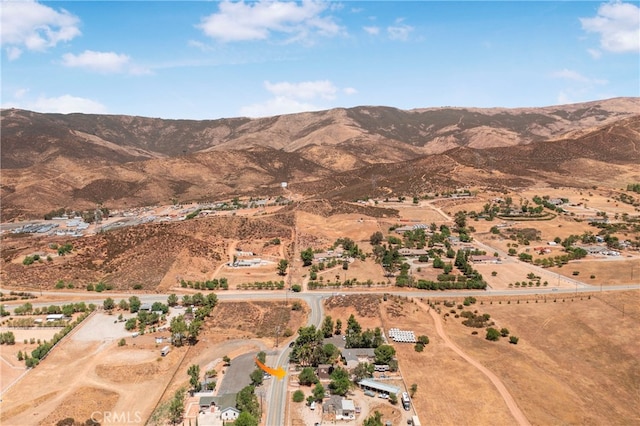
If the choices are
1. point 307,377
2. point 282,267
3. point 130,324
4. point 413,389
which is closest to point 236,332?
point 130,324

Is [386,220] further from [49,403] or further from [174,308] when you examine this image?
[49,403]

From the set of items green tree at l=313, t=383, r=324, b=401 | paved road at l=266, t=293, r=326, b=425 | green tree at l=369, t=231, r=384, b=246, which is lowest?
paved road at l=266, t=293, r=326, b=425

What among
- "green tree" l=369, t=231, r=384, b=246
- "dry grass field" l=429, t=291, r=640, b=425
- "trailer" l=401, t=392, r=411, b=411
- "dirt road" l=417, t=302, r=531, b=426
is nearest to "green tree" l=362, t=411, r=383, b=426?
"trailer" l=401, t=392, r=411, b=411

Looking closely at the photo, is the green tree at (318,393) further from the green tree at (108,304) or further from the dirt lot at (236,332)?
the green tree at (108,304)

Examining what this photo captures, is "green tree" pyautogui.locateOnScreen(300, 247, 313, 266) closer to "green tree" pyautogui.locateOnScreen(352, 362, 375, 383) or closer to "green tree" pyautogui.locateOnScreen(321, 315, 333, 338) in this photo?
"green tree" pyautogui.locateOnScreen(321, 315, 333, 338)

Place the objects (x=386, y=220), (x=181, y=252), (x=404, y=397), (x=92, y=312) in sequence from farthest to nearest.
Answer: (x=386, y=220) < (x=181, y=252) < (x=92, y=312) < (x=404, y=397)

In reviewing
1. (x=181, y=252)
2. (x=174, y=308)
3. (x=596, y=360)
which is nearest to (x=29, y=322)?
(x=174, y=308)
